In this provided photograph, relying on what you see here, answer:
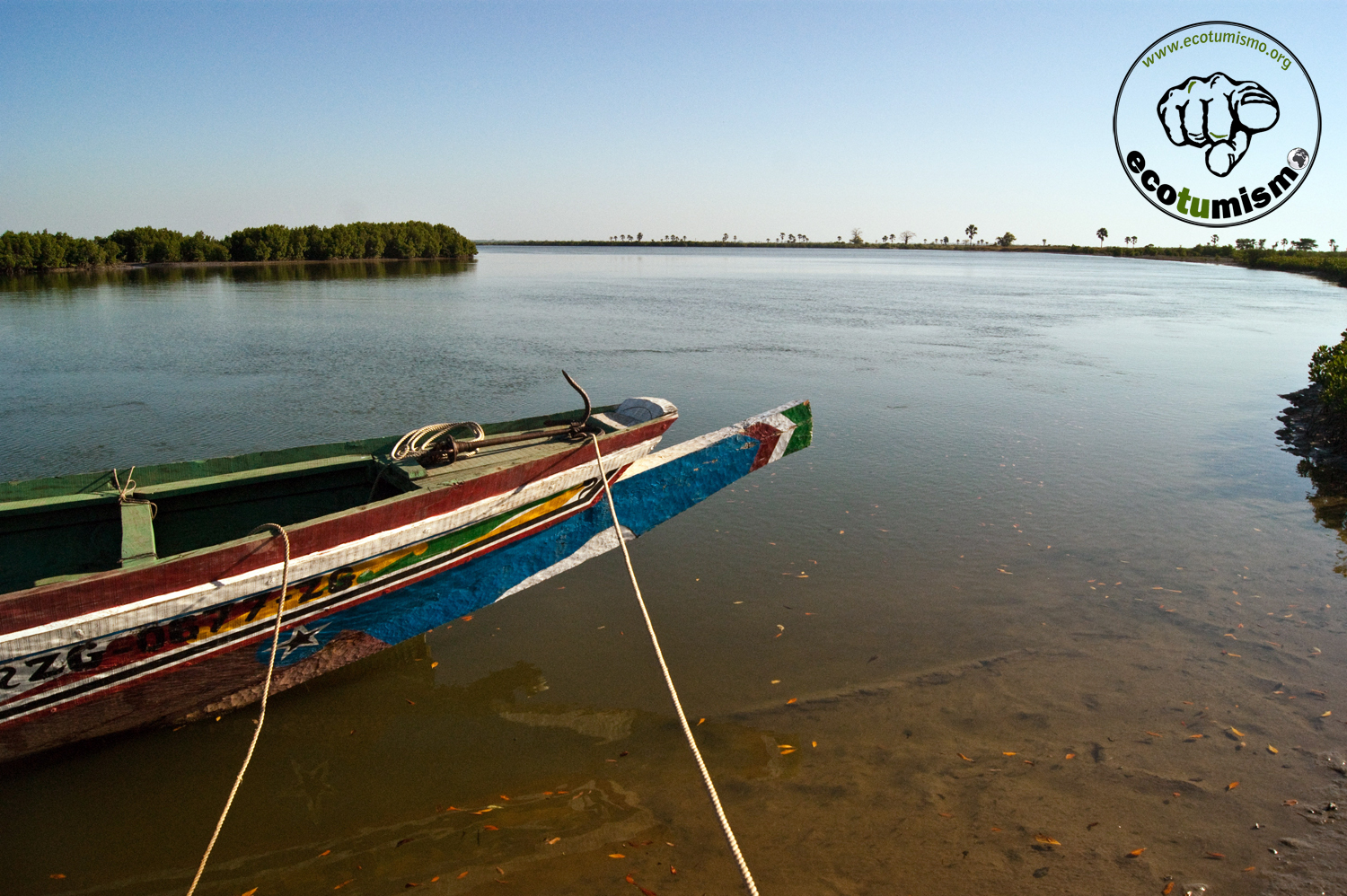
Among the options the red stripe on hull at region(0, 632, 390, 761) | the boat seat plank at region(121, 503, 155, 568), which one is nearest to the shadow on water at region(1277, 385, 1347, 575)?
the red stripe on hull at region(0, 632, 390, 761)

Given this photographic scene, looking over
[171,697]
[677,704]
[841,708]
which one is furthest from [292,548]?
[841,708]

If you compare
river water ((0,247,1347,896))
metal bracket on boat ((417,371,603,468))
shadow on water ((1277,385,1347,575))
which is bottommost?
river water ((0,247,1347,896))

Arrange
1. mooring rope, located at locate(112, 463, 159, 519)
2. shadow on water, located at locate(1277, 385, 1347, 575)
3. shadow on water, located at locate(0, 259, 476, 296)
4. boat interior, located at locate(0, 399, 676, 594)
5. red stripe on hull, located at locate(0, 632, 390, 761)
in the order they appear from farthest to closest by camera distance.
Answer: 1. shadow on water, located at locate(0, 259, 476, 296)
2. shadow on water, located at locate(1277, 385, 1347, 575)
3. mooring rope, located at locate(112, 463, 159, 519)
4. boat interior, located at locate(0, 399, 676, 594)
5. red stripe on hull, located at locate(0, 632, 390, 761)

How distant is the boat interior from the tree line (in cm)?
6836

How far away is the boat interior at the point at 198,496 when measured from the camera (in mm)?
4801

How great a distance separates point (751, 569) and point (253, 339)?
20.4m

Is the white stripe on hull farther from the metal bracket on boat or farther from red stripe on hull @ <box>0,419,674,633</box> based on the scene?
the metal bracket on boat

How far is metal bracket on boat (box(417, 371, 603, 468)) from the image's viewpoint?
566cm

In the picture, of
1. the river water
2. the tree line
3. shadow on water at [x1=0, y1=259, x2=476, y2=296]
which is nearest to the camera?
the river water

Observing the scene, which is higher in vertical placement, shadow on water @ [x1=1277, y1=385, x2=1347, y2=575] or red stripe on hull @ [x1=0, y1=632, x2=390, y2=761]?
shadow on water @ [x1=1277, y1=385, x2=1347, y2=575]

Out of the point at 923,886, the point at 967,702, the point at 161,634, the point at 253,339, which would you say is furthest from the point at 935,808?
the point at 253,339

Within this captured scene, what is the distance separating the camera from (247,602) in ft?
13.7

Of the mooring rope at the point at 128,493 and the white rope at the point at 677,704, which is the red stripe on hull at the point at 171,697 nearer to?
the mooring rope at the point at 128,493

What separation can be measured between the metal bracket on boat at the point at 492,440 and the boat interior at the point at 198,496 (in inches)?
0.9
